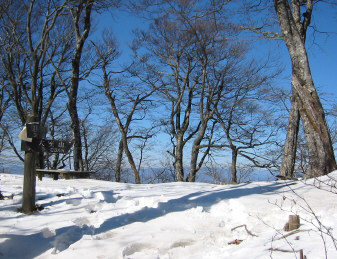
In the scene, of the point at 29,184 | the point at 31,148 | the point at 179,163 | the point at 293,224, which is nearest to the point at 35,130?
the point at 31,148

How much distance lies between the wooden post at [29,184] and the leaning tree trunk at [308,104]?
18.6 ft

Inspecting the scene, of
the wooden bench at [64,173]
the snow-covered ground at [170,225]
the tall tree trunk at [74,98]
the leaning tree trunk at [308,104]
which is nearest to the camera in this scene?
the snow-covered ground at [170,225]

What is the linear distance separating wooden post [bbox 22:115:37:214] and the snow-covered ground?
213mm

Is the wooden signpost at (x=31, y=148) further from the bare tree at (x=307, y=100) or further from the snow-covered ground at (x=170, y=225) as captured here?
the bare tree at (x=307, y=100)

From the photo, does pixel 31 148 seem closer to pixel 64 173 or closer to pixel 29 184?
pixel 29 184

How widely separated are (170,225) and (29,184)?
2.29 metres

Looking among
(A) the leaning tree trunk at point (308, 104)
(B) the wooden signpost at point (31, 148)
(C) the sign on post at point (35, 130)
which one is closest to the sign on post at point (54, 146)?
(B) the wooden signpost at point (31, 148)

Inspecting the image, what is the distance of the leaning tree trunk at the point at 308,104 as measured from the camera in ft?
21.3

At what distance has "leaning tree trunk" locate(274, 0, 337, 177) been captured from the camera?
6492 millimetres

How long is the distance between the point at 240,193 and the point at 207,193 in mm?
618

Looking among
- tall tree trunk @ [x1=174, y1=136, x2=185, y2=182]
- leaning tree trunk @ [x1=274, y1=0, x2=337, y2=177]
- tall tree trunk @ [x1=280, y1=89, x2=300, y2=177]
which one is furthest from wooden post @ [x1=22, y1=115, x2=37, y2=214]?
tall tree trunk @ [x1=174, y1=136, x2=185, y2=182]

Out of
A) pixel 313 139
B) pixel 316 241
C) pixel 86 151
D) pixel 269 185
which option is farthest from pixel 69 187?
pixel 86 151

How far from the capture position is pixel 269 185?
577cm

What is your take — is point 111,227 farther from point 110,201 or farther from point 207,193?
point 207,193
